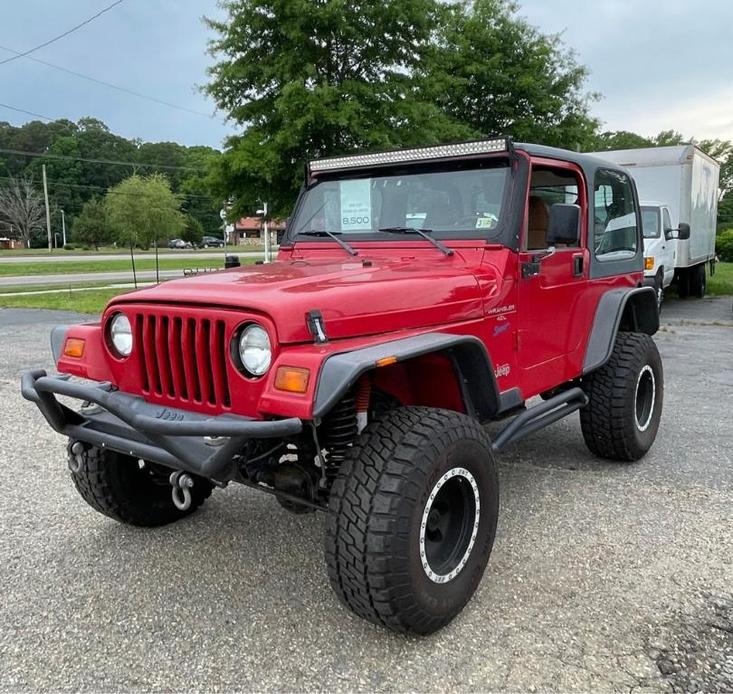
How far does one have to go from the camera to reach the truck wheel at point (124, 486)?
331 cm

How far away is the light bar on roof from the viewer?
3402 millimetres

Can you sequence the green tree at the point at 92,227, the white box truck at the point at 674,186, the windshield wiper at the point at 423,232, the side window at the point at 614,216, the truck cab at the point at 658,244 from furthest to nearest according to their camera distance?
the green tree at the point at 92,227
the white box truck at the point at 674,186
the truck cab at the point at 658,244
the side window at the point at 614,216
the windshield wiper at the point at 423,232

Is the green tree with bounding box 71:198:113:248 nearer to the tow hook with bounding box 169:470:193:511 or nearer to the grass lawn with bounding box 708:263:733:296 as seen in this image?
the grass lawn with bounding box 708:263:733:296

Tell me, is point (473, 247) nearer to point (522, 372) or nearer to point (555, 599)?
point (522, 372)

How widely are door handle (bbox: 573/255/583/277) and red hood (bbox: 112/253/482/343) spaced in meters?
0.87

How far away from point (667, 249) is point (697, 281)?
12.0 ft

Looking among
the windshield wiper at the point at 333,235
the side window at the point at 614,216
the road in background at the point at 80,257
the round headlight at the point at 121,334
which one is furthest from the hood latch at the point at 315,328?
the road in background at the point at 80,257

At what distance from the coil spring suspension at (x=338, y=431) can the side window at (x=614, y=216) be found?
2.25 meters

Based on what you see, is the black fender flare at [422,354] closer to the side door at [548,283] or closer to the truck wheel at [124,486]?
the side door at [548,283]

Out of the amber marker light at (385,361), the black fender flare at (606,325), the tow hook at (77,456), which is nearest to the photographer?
the amber marker light at (385,361)

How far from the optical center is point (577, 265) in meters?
3.91

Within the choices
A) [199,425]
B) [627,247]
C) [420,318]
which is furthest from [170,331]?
[627,247]

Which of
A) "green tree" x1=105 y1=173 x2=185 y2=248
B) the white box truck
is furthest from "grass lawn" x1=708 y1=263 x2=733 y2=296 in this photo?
"green tree" x1=105 y1=173 x2=185 y2=248

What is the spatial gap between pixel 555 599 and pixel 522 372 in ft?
3.81
